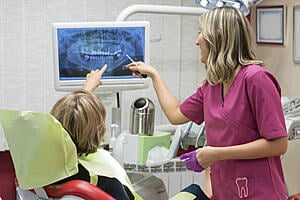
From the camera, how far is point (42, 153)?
1.68 metres

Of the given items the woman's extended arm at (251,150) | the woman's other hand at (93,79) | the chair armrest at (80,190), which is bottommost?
the chair armrest at (80,190)

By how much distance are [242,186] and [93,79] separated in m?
0.80

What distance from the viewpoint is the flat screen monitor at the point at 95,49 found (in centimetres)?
253

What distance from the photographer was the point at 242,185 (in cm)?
208

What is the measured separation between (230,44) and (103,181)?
68 centimetres

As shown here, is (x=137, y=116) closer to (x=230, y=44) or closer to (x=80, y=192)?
(x=230, y=44)

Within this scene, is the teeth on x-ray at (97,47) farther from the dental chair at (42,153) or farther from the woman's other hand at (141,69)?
the dental chair at (42,153)

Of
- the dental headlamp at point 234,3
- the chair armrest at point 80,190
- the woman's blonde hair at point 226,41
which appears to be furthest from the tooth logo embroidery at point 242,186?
the dental headlamp at point 234,3

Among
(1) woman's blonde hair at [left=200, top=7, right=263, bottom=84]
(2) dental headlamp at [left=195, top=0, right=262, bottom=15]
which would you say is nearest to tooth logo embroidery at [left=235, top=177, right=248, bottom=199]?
(1) woman's blonde hair at [left=200, top=7, right=263, bottom=84]

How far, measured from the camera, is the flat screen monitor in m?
2.53

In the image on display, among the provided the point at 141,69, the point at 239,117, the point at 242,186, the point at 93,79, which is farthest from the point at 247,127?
the point at 93,79

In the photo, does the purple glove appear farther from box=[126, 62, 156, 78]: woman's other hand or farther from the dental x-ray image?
the dental x-ray image

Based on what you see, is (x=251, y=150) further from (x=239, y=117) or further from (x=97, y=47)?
(x=97, y=47)

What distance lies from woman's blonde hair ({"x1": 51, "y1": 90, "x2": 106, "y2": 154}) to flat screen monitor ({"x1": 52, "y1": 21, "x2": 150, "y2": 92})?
2.30 ft
